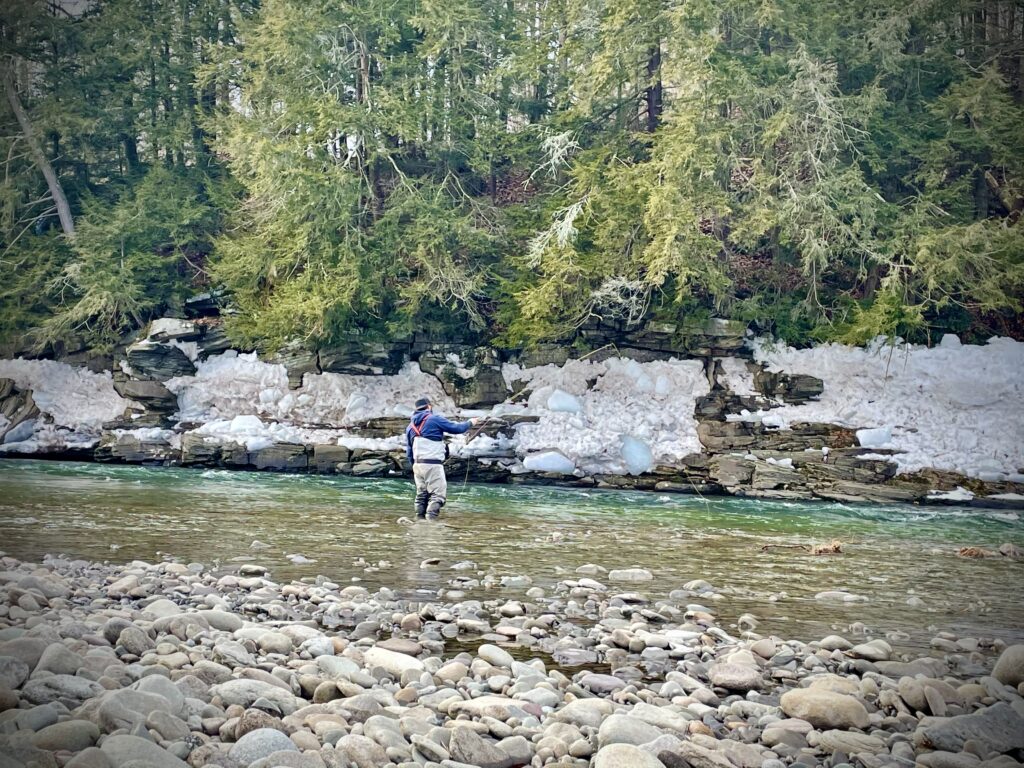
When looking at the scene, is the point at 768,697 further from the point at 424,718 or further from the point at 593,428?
the point at 593,428

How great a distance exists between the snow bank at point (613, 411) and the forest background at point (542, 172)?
123cm

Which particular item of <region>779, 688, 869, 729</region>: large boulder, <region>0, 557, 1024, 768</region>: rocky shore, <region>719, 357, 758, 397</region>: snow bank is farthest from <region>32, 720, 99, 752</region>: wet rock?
<region>719, 357, 758, 397</region>: snow bank

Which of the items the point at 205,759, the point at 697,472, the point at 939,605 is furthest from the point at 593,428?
the point at 205,759

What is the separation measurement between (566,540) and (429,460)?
8.61 ft

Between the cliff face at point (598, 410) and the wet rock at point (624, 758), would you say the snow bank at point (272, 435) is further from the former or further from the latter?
the wet rock at point (624, 758)

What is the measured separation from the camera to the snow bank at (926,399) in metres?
16.1

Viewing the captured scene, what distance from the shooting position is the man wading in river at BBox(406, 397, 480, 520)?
38.7ft

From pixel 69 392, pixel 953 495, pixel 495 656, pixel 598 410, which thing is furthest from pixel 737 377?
pixel 69 392

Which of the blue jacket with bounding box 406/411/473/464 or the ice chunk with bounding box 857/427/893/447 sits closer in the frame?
the blue jacket with bounding box 406/411/473/464

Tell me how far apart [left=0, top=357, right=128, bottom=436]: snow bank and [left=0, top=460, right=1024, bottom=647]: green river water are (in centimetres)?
445

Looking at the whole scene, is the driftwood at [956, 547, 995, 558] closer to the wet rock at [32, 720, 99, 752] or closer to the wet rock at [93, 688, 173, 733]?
the wet rock at [93, 688, 173, 733]

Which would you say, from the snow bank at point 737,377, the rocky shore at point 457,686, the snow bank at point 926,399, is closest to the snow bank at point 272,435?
the snow bank at point 737,377

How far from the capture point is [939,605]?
23.2ft

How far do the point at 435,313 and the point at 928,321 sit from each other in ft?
37.8
